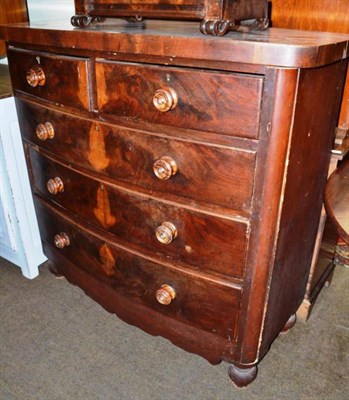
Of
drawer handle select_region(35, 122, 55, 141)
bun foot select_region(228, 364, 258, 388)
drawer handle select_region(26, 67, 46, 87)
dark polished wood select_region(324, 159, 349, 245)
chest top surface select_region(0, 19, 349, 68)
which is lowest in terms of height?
bun foot select_region(228, 364, 258, 388)

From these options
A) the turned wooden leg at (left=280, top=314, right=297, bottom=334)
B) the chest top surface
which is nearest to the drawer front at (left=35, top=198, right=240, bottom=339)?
the turned wooden leg at (left=280, top=314, right=297, bottom=334)

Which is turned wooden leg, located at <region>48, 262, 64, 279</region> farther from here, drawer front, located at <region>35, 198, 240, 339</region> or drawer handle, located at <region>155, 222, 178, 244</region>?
drawer handle, located at <region>155, 222, 178, 244</region>

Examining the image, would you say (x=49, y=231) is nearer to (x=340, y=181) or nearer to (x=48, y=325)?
(x=48, y=325)

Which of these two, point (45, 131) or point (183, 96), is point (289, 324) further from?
point (45, 131)

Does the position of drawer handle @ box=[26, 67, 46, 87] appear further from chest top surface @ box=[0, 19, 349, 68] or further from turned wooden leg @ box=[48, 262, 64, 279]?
turned wooden leg @ box=[48, 262, 64, 279]

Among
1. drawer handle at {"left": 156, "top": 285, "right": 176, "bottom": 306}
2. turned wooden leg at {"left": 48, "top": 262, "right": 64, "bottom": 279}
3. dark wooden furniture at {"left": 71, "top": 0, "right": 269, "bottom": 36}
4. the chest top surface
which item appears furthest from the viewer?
Answer: turned wooden leg at {"left": 48, "top": 262, "right": 64, "bottom": 279}

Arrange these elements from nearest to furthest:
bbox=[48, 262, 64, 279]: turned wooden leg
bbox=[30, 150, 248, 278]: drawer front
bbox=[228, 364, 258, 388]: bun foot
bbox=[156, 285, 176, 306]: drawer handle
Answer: bbox=[30, 150, 248, 278]: drawer front → bbox=[156, 285, 176, 306]: drawer handle → bbox=[228, 364, 258, 388]: bun foot → bbox=[48, 262, 64, 279]: turned wooden leg

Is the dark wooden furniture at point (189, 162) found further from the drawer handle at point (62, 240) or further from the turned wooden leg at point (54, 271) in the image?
the turned wooden leg at point (54, 271)

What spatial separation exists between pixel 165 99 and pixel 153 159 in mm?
184

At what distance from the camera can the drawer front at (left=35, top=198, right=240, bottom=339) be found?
1.12 m

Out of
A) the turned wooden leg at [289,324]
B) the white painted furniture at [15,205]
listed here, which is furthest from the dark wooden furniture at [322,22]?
the white painted furniture at [15,205]

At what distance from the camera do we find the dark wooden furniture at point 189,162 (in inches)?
33.8

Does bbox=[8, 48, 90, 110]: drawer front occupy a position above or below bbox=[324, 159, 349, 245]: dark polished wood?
above

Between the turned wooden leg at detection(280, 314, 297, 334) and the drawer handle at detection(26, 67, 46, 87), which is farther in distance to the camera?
the turned wooden leg at detection(280, 314, 297, 334)
